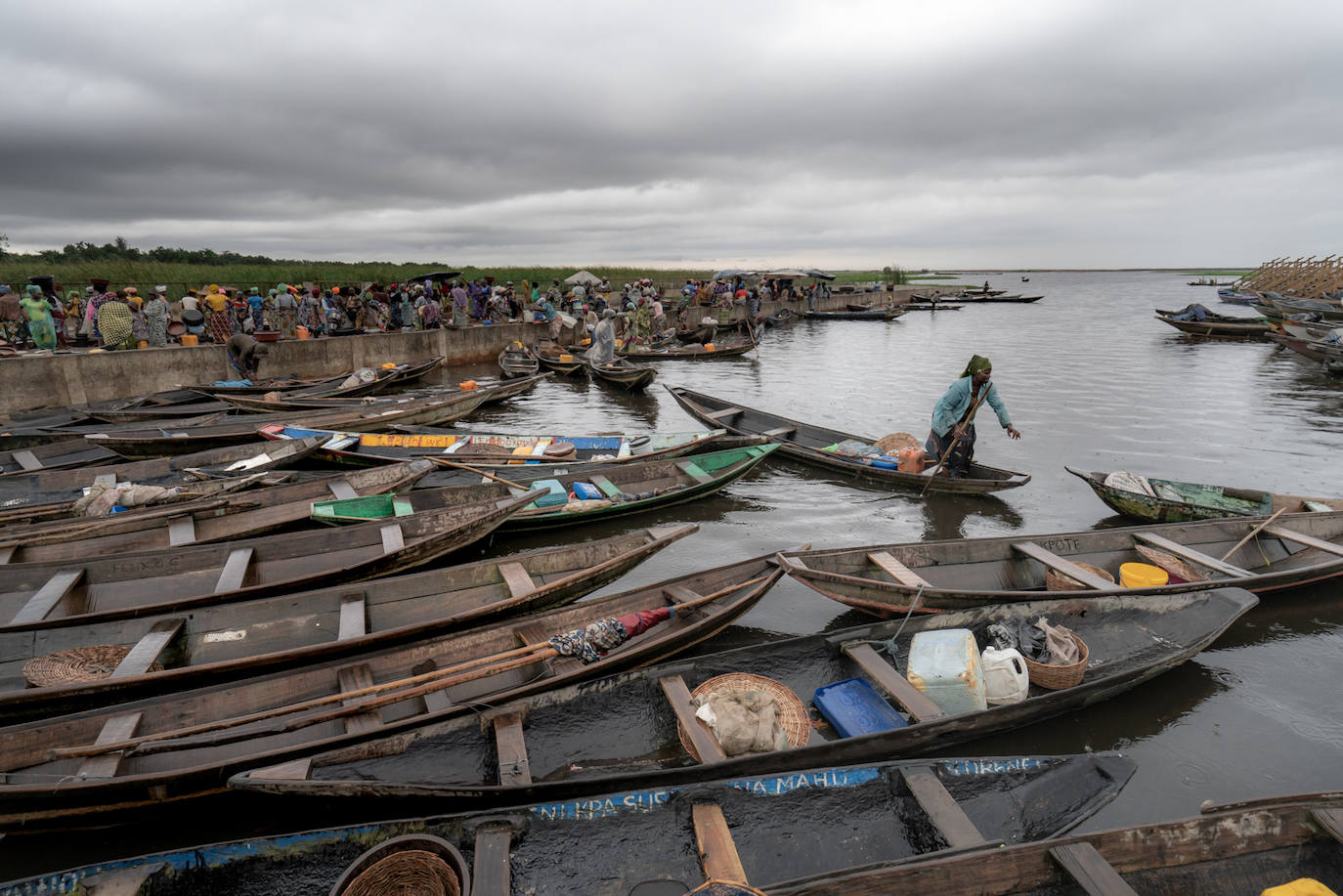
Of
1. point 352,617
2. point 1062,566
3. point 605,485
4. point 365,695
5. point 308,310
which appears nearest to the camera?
point 365,695

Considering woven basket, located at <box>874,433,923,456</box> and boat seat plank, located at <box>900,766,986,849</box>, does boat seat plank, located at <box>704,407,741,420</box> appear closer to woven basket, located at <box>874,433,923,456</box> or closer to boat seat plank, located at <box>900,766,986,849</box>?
woven basket, located at <box>874,433,923,456</box>

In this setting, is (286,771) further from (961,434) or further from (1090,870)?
(961,434)


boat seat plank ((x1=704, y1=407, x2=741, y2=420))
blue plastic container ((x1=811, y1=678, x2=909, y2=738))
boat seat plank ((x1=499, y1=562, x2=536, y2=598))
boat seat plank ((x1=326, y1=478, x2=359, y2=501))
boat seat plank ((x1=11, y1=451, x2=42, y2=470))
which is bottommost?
blue plastic container ((x1=811, y1=678, x2=909, y2=738))

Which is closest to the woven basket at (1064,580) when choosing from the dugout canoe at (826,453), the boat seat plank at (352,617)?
the dugout canoe at (826,453)

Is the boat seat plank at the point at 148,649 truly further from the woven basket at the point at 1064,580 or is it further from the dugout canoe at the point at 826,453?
the dugout canoe at the point at 826,453

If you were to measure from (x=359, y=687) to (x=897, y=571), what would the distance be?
4.96 meters

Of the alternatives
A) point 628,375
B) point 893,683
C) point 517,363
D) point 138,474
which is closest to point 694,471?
point 893,683

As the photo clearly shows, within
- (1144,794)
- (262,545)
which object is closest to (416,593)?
(262,545)

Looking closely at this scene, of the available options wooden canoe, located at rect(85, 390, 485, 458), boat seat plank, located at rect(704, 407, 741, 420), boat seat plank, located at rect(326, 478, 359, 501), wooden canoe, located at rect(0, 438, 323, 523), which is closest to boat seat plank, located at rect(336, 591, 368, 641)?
boat seat plank, located at rect(326, 478, 359, 501)

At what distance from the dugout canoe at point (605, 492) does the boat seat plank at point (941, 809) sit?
203 inches

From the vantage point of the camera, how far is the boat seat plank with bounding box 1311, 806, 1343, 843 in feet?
10.8

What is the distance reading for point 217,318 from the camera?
18094mm

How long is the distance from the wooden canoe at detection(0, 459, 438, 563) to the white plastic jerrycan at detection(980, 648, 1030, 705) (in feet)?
23.9

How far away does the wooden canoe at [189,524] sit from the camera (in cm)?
700
